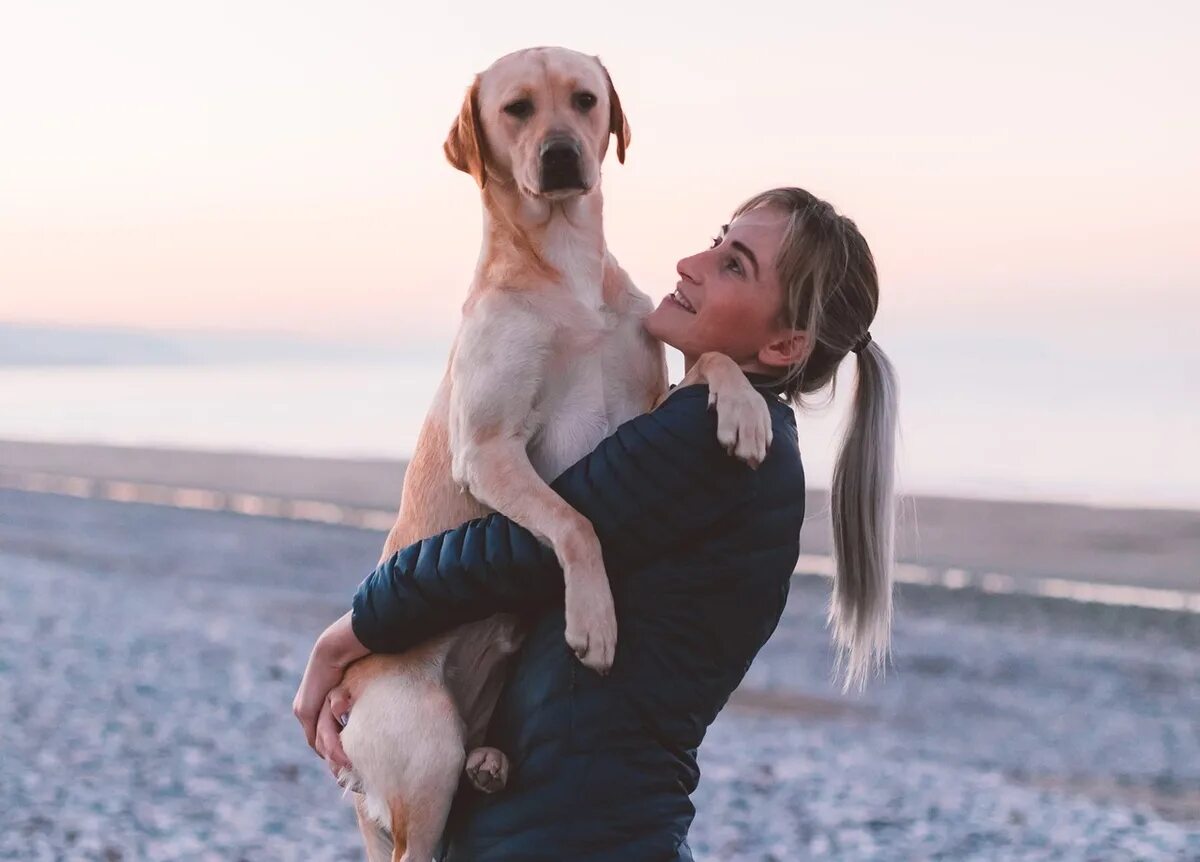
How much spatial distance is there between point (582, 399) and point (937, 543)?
37.7 feet

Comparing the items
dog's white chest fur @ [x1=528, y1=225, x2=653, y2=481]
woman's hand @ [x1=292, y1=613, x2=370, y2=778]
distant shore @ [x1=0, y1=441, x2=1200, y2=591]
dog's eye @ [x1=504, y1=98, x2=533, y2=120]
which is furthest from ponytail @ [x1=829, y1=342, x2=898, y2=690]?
distant shore @ [x1=0, y1=441, x2=1200, y2=591]

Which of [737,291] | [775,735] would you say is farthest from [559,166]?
[775,735]

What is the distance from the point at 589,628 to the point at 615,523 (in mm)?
151

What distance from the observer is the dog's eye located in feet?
9.93

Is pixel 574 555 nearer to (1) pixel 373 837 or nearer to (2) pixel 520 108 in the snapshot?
(1) pixel 373 837

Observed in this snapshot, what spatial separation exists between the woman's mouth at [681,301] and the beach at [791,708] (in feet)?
12.9

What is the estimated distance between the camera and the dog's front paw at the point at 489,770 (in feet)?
6.92

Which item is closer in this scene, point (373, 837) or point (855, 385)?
point (855, 385)

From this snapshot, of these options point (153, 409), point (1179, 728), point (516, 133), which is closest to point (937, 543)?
point (1179, 728)

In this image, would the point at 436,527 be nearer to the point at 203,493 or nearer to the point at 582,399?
the point at 582,399

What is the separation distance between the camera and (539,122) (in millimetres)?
2979

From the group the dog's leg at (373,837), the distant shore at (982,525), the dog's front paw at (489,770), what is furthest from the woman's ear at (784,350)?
the distant shore at (982,525)

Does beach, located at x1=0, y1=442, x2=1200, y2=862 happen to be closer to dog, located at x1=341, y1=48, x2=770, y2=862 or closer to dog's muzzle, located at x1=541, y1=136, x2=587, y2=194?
dog, located at x1=341, y1=48, x2=770, y2=862

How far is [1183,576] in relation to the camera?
12.2 m
